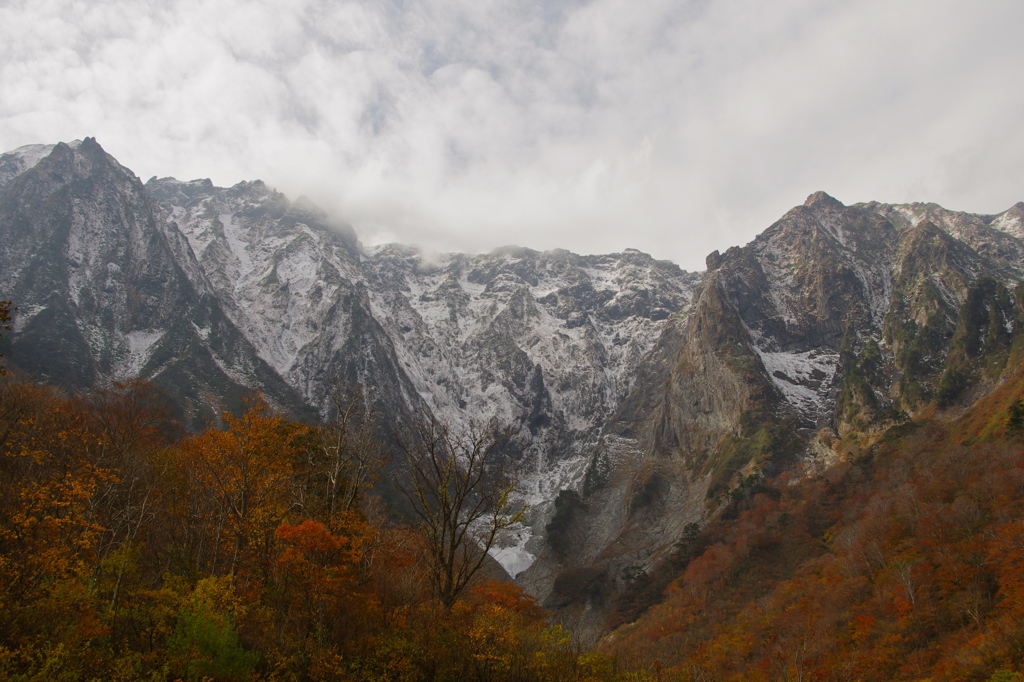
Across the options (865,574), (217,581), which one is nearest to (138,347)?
(217,581)

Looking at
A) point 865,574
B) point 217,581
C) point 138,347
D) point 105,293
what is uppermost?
point 105,293

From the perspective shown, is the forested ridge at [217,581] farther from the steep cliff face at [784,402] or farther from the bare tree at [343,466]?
the steep cliff face at [784,402]

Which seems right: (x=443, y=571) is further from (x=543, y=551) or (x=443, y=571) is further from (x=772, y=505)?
(x=543, y=551)

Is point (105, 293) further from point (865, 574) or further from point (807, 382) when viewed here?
point (807, 382)

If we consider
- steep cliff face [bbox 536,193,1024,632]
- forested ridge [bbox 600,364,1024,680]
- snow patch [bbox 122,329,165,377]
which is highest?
snow patch [bbox 122,329,165,377]

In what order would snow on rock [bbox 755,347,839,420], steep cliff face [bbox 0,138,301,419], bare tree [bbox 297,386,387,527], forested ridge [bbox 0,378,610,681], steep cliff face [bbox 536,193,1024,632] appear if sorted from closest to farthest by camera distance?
forested ridge [bbox 0,378,610,681] → bare tree [bbox 297,386,387,527] → steep cliff face [bbox 536,193,1024,632] → steep cliff face [bbox 0,138,301,419] → snow on rock [bbox 755,347,839,420]

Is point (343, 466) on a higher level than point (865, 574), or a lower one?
higher

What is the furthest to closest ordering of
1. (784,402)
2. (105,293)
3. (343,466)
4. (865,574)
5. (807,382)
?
(807,382), (784,402), (105,293), (865,574), (343,466)

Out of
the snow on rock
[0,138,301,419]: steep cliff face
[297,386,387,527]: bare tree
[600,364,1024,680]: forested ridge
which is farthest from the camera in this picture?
the snow on rock

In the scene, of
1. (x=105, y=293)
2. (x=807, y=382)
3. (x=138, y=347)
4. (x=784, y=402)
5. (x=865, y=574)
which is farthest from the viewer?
(x=807, y=382)

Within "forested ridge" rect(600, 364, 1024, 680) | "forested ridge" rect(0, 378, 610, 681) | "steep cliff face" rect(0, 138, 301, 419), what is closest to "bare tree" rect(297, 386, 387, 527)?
"forested ridge" rect(0, 378, 610, 681)

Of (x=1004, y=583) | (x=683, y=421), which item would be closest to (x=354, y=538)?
(x=1004, y=583)

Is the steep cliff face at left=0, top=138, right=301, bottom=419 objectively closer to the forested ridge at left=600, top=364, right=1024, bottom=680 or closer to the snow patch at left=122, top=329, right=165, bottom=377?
the snow patch at left=122, top=329, right=165, bottom=377

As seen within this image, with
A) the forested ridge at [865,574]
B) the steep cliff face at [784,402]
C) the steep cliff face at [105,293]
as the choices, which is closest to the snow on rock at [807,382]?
the steep cliff face at [784,402]
